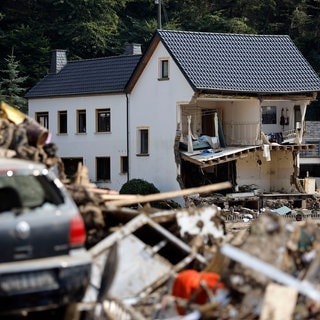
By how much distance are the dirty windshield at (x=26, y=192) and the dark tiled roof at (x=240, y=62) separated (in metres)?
39.9

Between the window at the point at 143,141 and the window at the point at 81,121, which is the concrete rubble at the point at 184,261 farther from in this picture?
the window at the point at 81,121

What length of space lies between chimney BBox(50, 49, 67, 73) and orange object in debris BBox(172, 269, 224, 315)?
51.6m

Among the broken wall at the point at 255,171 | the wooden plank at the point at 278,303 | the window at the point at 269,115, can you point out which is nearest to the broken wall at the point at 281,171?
the broken wall at the point at 255,171

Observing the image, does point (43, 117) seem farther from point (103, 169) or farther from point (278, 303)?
point (278, 303)

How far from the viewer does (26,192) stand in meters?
10.4

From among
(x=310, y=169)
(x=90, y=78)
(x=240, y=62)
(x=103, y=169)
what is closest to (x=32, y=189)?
(x=240, y=62)

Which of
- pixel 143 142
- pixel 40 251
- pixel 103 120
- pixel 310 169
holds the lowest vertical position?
pixel 310 169

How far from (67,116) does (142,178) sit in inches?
276

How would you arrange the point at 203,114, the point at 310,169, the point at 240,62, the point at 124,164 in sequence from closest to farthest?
the point at 203,114
the point at 240,62
the point at 124,164
the point at 310,169

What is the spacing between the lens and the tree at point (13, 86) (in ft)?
214

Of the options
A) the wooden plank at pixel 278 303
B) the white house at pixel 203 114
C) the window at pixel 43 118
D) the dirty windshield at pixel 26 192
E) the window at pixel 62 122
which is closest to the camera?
the wooden plank at pixel 278 303

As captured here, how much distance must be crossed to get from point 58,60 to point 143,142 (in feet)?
33.9

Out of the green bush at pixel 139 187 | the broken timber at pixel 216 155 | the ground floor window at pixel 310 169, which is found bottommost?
the ground floor window at pixel 310 169

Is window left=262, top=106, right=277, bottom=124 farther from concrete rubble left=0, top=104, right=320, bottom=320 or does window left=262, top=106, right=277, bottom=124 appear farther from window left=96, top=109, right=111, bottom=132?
concrete rubble left=0, top=104, right=320, bottom=320
